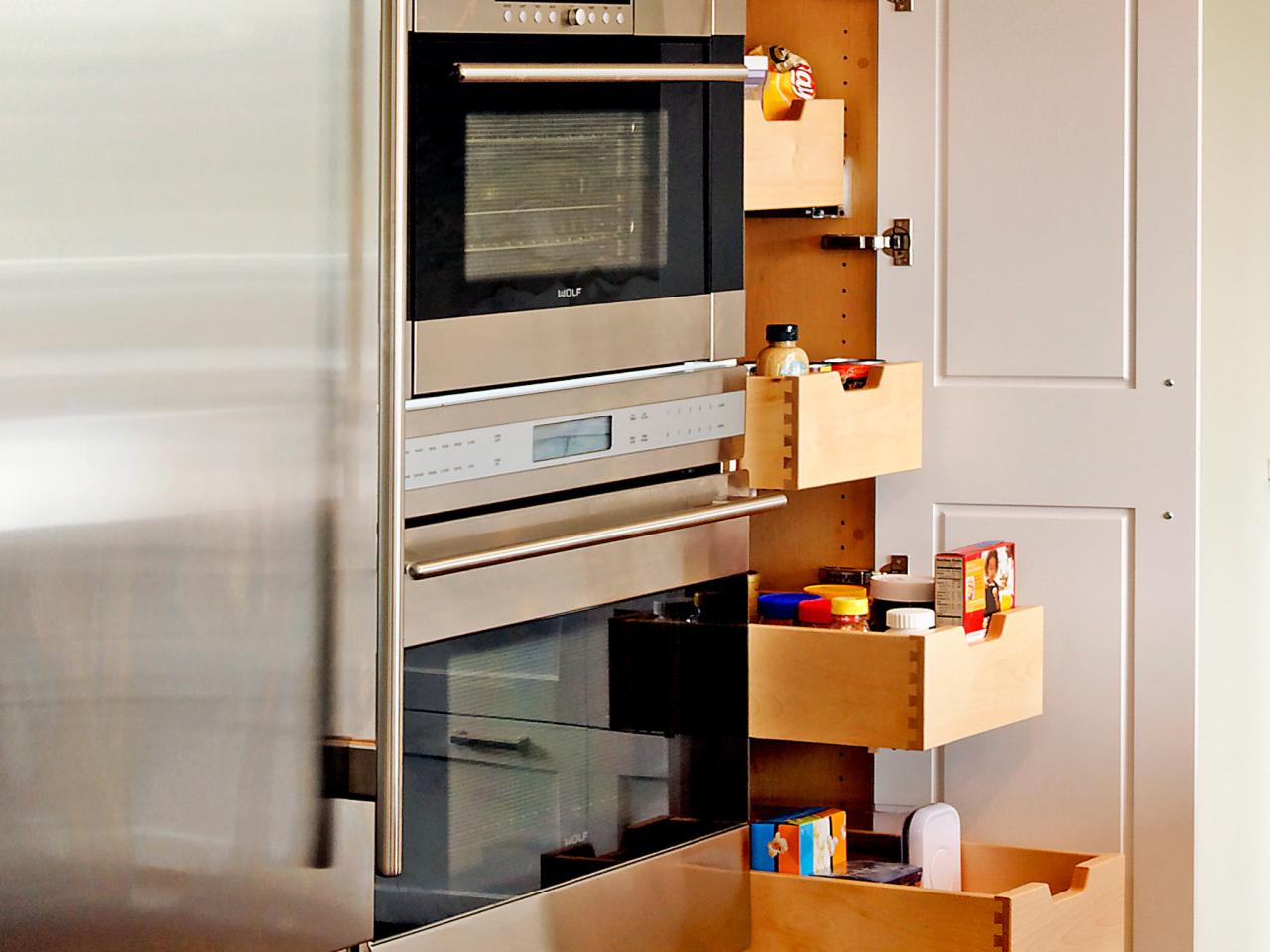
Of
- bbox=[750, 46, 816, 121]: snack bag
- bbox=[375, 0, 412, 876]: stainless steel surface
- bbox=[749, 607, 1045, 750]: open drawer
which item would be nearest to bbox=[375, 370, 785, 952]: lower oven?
bbox=[749, 607, 1045, 750]: open drawer

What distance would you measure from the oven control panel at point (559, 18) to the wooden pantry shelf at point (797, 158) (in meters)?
0.48

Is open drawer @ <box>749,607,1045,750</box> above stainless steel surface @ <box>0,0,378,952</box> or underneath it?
underneath

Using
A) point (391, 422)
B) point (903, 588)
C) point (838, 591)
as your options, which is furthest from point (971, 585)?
point (391, 422)

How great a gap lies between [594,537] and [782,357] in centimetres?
53

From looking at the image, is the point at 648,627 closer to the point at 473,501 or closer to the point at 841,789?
the point at 473,501

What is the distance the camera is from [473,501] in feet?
5.45

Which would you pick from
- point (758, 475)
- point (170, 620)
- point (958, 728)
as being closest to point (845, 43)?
point (758, 475)

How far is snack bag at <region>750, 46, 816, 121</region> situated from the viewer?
7.50ft

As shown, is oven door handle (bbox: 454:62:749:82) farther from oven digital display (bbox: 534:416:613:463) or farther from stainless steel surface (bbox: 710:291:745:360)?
oven digital display (bbox: 534:416:613:463)

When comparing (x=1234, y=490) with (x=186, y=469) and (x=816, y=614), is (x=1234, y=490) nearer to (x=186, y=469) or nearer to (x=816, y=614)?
(x=816, y=614)

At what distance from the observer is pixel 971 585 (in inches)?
86.0

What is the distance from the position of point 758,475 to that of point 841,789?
0.62 metres

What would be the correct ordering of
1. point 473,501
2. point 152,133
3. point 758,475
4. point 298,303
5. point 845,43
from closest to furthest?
point 152,133 → point 298,303 → point 473,501 → point 758,475 → point 845,43

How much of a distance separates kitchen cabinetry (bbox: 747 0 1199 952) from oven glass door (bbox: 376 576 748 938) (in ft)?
1.58
